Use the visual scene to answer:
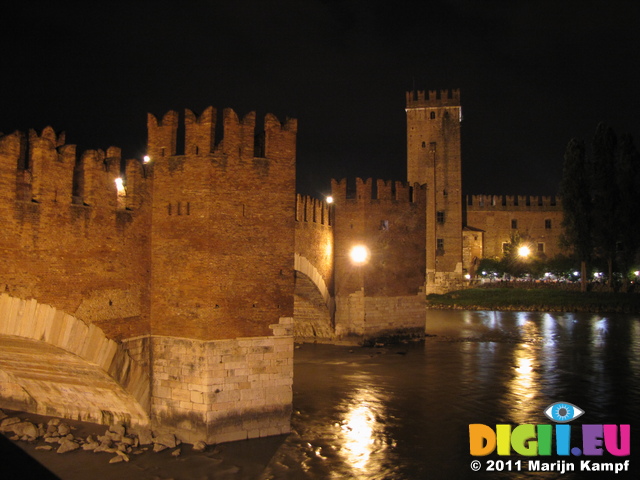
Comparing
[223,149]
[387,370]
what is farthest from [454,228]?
[223,149]

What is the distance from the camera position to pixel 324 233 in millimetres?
19141

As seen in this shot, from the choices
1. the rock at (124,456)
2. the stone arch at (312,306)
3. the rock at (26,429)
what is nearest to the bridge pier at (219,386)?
the rock at (124,456)

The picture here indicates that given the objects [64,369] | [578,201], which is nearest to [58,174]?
[64,369]

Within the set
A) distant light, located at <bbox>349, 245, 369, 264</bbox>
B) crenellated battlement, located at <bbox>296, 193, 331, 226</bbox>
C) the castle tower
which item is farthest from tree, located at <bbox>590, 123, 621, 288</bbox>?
crenellated battlement, located at <bbox>296, 193, 331, 226</bbox>

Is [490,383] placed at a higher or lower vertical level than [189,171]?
lower

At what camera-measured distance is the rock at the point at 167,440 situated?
30.1 ft

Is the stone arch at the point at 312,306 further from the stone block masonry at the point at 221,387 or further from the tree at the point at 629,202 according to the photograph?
the tree at the point at 629,202

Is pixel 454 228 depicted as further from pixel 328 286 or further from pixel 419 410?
pixel 419 410

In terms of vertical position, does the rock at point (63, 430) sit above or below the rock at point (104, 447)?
above

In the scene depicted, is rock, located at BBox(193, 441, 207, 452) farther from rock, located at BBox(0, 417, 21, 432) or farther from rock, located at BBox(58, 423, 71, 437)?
rock, located at BBox(0, 417, 21, 432)

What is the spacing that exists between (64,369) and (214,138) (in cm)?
465

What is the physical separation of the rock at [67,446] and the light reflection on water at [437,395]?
129 inches

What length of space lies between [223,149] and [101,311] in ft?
11.2

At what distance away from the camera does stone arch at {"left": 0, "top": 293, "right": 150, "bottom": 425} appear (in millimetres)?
8094
